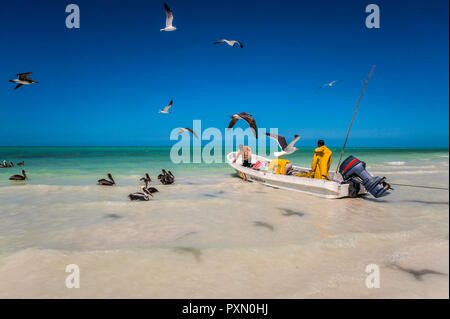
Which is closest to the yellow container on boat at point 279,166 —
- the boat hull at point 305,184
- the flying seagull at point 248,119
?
the boat hull at point 305,184

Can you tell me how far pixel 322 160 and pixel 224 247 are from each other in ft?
17.6

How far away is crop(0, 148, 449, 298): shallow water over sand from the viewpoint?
316 cm

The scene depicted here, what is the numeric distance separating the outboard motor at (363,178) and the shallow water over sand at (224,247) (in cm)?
48

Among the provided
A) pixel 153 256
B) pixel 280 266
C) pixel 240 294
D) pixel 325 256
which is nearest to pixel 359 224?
pixel 325 256

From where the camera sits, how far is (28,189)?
10070 mm

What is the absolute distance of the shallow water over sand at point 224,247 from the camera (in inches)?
124

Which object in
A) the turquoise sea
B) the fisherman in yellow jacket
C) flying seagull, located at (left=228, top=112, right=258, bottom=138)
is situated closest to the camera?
the fisherman in yellow jacket

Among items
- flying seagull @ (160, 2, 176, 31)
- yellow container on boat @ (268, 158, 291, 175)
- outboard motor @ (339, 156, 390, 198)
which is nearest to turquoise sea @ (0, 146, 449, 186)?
yellow container on boat @ (268, 158, 291, 175)

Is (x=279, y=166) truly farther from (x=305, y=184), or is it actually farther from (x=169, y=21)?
(x=169, y=21)

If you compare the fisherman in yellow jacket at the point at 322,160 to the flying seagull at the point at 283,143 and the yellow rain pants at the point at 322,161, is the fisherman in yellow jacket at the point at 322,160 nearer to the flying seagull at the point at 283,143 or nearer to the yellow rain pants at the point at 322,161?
the yellow rain pants at the point at 322,161

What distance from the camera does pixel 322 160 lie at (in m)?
8.46

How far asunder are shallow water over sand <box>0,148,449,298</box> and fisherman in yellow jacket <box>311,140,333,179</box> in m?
1.06

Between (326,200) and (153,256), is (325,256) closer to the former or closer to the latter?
(153,256)

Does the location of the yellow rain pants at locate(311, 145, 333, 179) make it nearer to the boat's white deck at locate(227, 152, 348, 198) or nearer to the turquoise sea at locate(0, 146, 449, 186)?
the boat's white deck at locate(227, 152, 348, 198)
